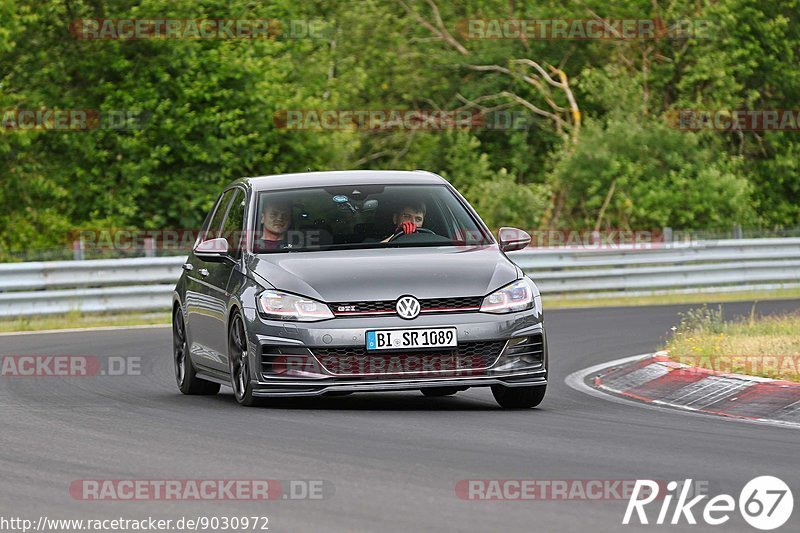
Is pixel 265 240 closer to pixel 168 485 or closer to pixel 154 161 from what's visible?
pixel 168 485

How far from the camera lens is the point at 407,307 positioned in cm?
1129

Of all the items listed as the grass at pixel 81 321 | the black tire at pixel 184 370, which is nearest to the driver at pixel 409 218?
the black tire at pixel 184 370

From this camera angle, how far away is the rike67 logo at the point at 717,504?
7.14m

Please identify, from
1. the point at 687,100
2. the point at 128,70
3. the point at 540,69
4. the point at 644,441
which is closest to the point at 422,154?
the point at 540,69

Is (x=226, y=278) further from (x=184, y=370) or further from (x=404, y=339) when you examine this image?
(x=404, y=339)

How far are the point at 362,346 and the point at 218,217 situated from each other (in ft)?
10.0

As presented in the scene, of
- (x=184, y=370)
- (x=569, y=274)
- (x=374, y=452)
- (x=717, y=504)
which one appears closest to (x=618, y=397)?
(x=184, y=370)

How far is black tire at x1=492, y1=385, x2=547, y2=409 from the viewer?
11.9 meters

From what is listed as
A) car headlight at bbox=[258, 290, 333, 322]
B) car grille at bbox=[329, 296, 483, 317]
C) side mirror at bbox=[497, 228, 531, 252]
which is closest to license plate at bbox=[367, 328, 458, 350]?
car grille at bbox=[329, 296, 483, 317]

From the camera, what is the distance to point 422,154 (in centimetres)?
5047

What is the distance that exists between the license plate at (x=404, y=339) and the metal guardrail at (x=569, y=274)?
13.2 metres

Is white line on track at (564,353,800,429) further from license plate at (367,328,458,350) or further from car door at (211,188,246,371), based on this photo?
car door at (211,188,246,371)

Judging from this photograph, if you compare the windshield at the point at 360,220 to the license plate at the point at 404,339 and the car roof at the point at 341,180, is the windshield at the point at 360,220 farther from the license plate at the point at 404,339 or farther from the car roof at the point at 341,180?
the license plate at the point at 404,339

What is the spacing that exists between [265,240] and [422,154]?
38222 millimetres
